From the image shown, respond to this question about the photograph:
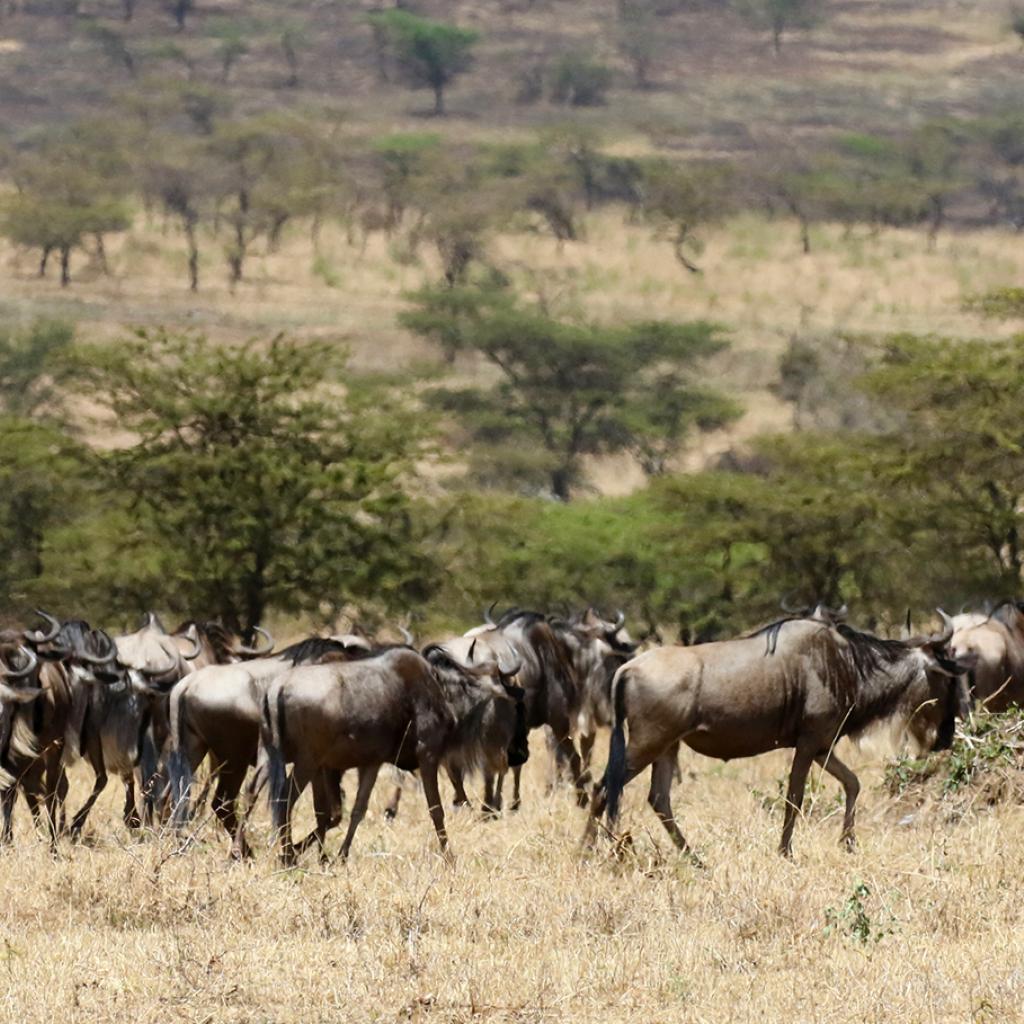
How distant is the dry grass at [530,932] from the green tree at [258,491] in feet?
36.3

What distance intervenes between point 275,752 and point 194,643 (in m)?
2.94

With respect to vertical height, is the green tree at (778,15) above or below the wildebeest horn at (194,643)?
below

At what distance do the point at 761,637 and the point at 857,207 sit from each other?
169 feet

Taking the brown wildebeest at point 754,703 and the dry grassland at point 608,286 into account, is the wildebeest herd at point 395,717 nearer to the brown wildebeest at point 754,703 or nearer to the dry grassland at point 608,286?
the brown wildebeest at point 754,703

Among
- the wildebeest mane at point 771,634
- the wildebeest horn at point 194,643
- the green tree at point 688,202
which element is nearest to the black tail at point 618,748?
the wildebeest mane at point 771,634

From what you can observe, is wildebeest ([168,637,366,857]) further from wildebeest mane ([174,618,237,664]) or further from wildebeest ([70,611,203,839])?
wildebeest mane ([174,618,237,664])

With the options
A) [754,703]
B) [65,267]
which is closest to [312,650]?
[754,703]

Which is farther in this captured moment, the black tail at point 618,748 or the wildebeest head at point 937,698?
the wildebeest head at point 937,698

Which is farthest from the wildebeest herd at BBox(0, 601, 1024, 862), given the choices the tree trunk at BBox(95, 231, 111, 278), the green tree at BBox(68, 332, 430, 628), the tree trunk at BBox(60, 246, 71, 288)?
the tree trunk at BBox(95, 231, 111, 278)

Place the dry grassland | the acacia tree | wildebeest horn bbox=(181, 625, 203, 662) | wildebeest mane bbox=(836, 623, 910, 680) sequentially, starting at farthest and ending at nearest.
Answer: the dry grassland
the acacia tree
wildebeest horn bbox=(181, 625, 203, 662)
wildebeest mane bbox=(836, 623, 910, 680)

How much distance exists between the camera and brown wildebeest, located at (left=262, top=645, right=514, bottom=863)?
7734mm

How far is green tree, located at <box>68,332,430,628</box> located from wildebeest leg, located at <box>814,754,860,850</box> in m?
11.0

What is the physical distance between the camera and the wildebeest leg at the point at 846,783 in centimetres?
799

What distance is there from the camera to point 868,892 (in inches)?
251
